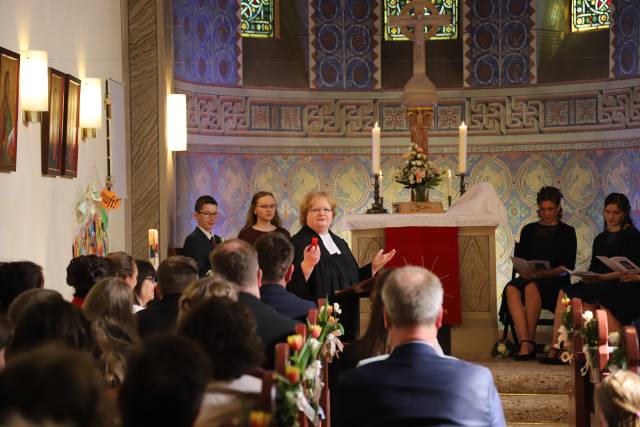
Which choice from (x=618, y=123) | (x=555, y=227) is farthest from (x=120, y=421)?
(x=618, y=123)

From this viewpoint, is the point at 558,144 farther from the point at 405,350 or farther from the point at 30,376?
the point at 30,376

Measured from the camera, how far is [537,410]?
740 centimetres

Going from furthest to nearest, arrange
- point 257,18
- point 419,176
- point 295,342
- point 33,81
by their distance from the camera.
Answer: point 257,18 → point 419,176 → point 33,81 → point 295,342

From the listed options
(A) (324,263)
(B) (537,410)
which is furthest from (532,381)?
(A) (324,263)

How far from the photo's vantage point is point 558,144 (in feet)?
39.4

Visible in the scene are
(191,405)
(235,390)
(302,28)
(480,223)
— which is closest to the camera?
(191,405)

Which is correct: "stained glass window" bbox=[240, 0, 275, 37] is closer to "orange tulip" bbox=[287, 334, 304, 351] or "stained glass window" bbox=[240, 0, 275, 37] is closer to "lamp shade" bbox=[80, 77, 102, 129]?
"lamp shade" bbox=[80, 77, 102, 129]

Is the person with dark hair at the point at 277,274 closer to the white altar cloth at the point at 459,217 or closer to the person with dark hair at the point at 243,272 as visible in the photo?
the person with dark hair at the point at 243,272

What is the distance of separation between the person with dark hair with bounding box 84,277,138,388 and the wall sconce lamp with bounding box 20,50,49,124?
108 inches

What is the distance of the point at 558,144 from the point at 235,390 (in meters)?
9.50

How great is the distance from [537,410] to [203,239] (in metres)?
3.07

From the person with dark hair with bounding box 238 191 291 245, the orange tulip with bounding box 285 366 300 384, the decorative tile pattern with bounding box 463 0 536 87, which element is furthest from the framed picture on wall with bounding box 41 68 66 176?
the decorative tile pattern with bounding box 463 0 536 87

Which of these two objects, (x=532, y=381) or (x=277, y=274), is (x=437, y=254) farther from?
(x=277, y=274)

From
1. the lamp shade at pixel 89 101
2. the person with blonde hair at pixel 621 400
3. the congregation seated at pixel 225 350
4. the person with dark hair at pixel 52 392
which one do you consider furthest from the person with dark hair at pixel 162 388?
the lamp shade at pixel 89 101
